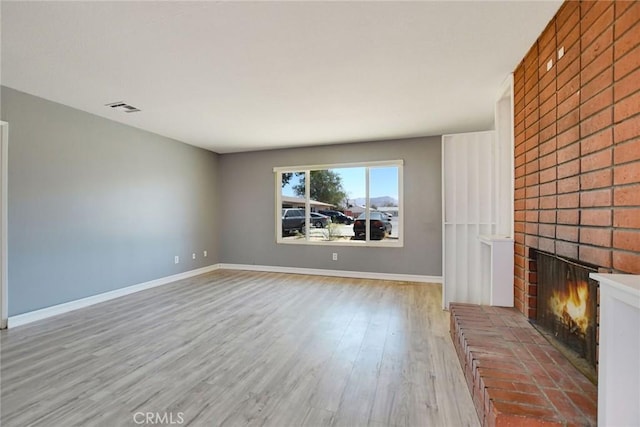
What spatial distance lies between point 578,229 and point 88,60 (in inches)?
150

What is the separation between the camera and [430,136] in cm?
494

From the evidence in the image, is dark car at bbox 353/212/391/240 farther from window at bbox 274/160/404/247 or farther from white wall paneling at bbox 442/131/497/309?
white wall paneling at bbox 442/131/497/309

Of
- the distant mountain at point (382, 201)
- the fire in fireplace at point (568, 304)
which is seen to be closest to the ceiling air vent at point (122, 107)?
the distant mountain at point (382, 201)

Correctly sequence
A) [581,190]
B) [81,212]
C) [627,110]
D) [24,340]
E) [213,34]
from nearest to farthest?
[627,110] < [581,190] < [213,34] < [24,340] < [81,212]

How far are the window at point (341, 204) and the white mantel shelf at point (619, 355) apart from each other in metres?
4.08

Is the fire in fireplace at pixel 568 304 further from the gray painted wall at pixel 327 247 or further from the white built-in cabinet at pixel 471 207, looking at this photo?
the gray painted wall at pixel 327 247

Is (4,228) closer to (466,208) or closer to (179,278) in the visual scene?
(179,278)

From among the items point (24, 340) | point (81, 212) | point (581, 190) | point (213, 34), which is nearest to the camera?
point (581, 190)

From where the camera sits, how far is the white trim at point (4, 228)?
2934mm

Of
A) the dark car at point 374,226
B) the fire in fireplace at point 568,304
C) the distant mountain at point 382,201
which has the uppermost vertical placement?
the distant mountain at point 382,201

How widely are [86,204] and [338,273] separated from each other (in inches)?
156

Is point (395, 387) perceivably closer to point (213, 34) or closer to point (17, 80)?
point (213, 34)

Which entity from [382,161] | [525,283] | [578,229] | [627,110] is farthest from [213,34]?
[382,161]

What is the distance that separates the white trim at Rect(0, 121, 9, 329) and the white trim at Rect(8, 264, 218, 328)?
116mm
